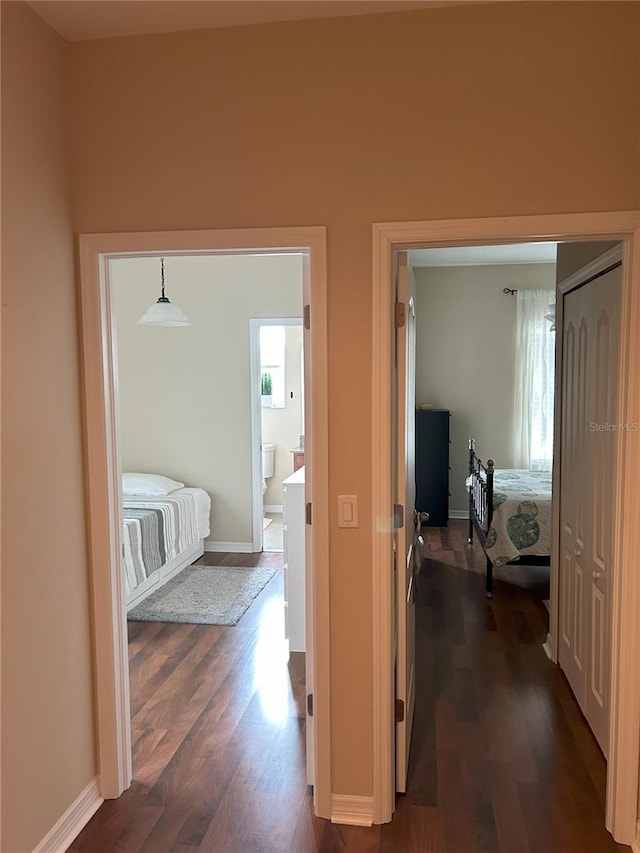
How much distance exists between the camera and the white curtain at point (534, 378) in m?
6.88

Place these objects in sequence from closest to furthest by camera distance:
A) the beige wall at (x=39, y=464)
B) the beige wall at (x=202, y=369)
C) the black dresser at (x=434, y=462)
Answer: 1. the beige wall at (x=39, y=464)
2. the beige wall at (x=202, y=369)
3. the black dresser at (x=434, y=462)

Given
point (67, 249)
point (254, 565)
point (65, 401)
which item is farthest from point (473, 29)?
point (254, 565)

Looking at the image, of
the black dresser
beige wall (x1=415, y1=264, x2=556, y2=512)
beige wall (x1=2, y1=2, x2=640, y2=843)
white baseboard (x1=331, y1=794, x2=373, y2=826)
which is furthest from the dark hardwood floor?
beige wall (x1=415, y1=264, x2=556, y2=512)

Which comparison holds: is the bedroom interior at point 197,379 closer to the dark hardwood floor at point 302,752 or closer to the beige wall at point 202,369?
the beige wall at point 202,369

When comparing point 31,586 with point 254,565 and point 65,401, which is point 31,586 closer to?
point 65,401

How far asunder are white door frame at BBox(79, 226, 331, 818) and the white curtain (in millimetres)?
5075

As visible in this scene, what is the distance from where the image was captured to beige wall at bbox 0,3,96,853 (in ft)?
6.39

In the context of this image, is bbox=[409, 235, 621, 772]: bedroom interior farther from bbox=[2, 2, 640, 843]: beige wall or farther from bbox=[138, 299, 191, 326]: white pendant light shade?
bbox=[138, 299, 191, 326]: white pendant light shade

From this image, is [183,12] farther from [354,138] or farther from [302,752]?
[302,752]

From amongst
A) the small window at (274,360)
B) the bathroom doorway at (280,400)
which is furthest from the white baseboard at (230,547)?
the small window at (274,360)

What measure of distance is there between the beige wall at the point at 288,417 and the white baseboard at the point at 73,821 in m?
4.98

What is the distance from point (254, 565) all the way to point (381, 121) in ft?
13.5

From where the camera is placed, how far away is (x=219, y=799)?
246 centimetres

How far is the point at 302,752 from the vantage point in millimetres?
2771
